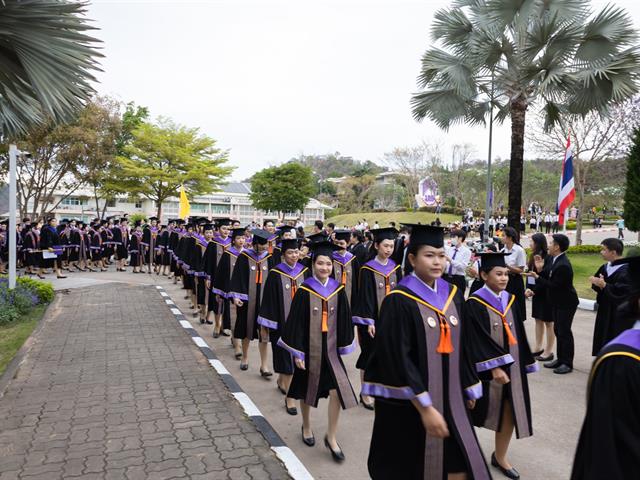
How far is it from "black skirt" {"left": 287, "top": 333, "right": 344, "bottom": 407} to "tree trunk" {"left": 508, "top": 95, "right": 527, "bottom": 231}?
9776mm

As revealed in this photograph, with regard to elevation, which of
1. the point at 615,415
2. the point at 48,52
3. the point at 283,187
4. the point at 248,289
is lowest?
the point at 248,289

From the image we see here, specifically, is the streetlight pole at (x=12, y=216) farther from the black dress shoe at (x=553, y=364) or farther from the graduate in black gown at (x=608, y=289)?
the graduate in black gown at (x=608, y=289)

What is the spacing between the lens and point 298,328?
15.0 feet

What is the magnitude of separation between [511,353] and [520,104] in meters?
10.5

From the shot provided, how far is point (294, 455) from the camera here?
422 centimetres

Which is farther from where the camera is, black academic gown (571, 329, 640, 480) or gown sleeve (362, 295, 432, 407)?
gown sleeve (362, 295, 432, 407)

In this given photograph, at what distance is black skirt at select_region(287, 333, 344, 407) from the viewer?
174 inches

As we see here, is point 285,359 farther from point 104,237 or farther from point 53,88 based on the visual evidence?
point 104,237

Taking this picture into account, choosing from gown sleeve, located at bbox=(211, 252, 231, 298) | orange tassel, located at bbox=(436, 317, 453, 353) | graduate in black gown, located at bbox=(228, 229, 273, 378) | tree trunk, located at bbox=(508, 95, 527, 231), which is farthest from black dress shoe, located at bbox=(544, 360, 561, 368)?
tree trunk, located at bbox=(508, 95, 527, 231)

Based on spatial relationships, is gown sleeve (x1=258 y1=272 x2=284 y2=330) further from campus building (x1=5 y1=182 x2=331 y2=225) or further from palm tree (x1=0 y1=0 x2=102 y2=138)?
campus building (x1=5 y1=182 x2=331 y2=225)

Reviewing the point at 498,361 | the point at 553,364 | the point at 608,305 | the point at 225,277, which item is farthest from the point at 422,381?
the point at 225,277

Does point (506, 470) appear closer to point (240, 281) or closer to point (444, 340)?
point (444, 340)

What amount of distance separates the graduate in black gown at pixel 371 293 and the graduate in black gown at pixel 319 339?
83 cm

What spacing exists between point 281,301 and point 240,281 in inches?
51.8
